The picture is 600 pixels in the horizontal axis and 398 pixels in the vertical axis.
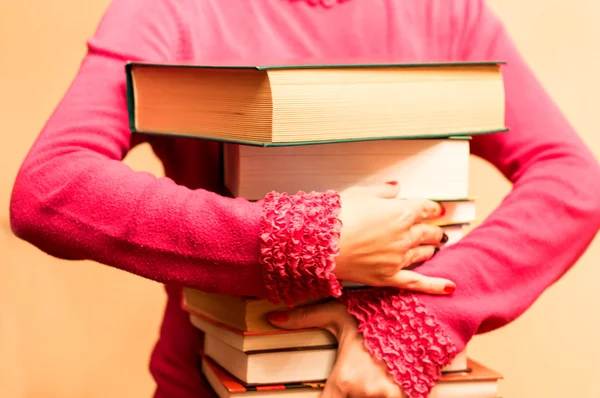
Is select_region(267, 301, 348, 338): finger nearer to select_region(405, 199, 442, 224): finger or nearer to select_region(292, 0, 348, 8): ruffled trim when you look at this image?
select_region(405, 199, 442, 224): finger

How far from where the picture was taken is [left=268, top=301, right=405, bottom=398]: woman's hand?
602 millimetres

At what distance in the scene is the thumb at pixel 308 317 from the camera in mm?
618

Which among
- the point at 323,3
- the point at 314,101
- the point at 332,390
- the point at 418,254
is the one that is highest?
the point at 323,3

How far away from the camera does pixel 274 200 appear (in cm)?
56

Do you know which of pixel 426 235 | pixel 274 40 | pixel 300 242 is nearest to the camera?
pixel 300 242

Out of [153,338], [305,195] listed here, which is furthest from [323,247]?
[153,338]

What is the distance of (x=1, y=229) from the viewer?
1.20 meters

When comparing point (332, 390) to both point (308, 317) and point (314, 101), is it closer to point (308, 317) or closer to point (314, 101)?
point (308, 317)

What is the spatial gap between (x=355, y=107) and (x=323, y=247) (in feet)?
0.40

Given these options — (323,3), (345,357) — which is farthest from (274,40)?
(345,357)

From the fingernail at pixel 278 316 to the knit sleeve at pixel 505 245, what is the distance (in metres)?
0.06

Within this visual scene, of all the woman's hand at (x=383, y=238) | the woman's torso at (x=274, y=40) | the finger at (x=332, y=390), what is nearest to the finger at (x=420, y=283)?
the woman's hand at (x=383, y=238)

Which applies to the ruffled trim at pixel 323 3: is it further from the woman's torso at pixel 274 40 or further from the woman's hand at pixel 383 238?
the woman's hand at pixel 383 238

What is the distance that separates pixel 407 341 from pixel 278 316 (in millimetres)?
114
